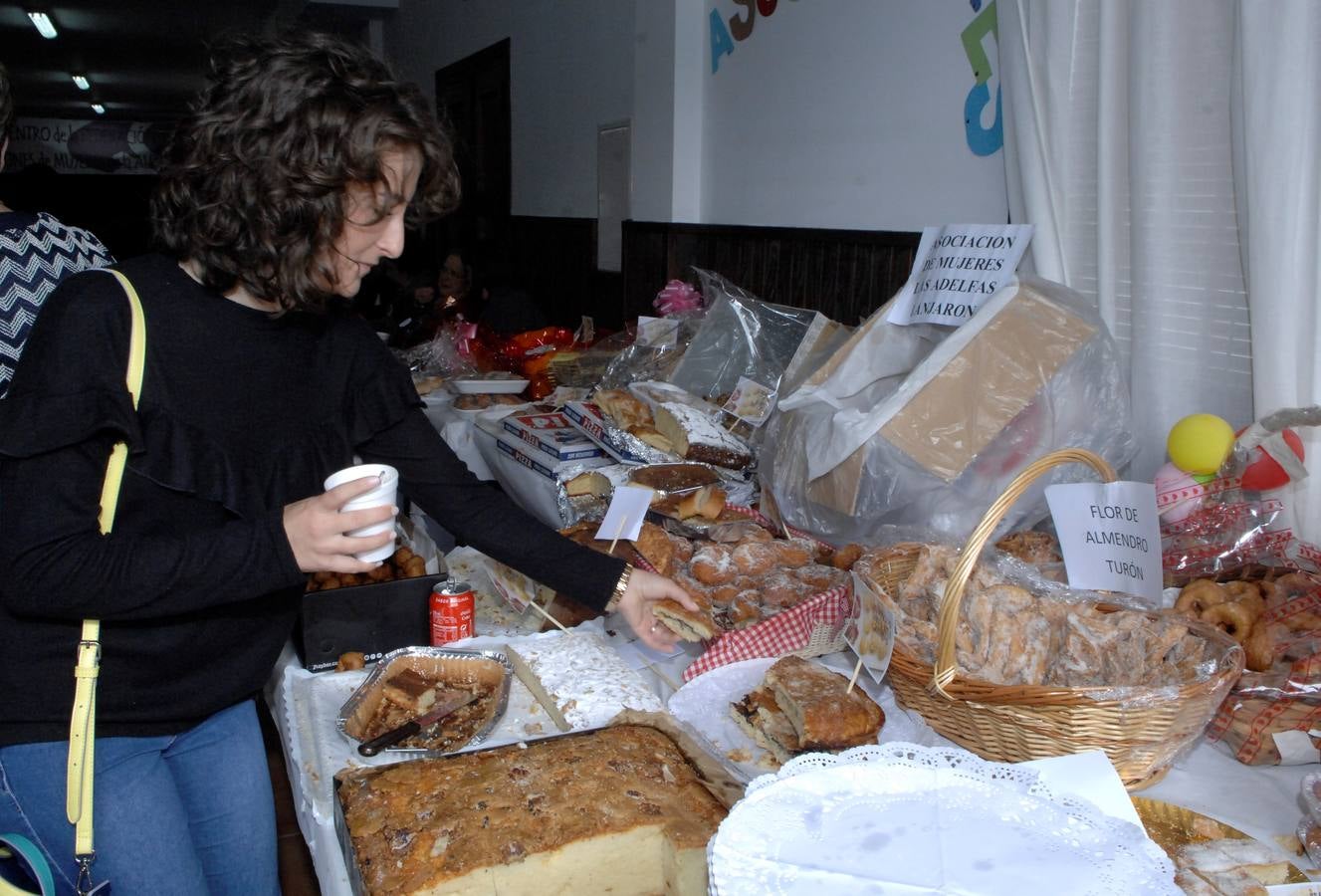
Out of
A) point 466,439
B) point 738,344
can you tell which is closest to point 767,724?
point 738,344

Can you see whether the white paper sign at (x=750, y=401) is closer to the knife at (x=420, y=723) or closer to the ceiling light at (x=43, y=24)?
the knife at (x=420, y=723)

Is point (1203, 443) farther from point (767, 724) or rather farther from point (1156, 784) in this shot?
point (767, 724)

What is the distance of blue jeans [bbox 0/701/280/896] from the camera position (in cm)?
123

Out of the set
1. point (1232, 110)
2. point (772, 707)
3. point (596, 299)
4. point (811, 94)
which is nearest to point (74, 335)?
point (772, 707)

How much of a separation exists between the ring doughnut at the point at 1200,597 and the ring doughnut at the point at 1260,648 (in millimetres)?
82

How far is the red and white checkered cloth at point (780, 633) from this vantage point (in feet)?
5.26

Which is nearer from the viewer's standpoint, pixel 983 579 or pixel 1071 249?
pixel 983 579

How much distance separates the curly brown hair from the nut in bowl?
60cm

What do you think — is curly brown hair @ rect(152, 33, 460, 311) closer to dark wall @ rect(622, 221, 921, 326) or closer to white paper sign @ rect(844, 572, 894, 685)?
white paper sign @ rect(844, 572, 894, 685)

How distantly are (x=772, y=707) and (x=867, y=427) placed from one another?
2.49 feet

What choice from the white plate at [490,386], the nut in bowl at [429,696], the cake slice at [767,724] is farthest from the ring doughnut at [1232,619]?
the white plate at [490,386]

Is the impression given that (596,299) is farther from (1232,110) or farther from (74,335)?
(74,335)

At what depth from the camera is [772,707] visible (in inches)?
56.9

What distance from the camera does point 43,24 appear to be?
33.9 feet
